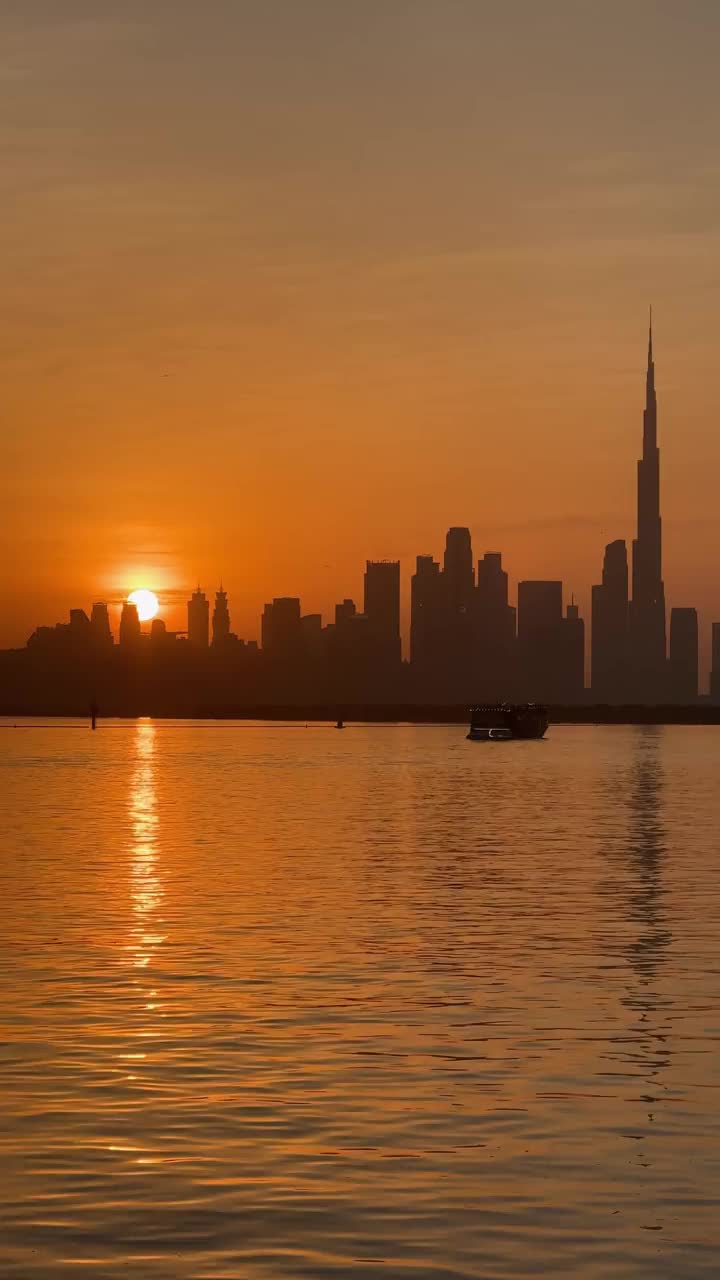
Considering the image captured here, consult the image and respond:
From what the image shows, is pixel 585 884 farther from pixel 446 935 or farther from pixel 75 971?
pixel 75 971

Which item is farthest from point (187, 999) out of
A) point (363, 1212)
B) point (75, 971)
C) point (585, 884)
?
point (585, 884)

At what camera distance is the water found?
1827cm

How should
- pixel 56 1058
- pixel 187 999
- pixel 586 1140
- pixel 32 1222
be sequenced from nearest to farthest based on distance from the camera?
pixel 32 1222
pixel 586 1140
pixel 56 1058
pixel 187 999

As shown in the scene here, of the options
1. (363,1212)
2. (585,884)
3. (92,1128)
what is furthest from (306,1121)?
(585,884)

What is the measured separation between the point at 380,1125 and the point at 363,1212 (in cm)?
424

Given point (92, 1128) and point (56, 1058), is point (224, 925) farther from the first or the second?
A: point (92, 1128)

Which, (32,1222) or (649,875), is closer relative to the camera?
(32,1222)

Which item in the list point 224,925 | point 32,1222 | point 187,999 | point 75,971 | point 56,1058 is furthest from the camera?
point 224,925

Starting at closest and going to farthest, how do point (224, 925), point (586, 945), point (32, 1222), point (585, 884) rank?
point (32, 1222) < point (586, 945) < point (224, 925) < point (585, 884)

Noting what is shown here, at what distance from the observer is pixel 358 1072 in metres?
26.9

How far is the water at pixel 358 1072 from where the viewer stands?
719 inches

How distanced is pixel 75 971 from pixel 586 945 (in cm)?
1139

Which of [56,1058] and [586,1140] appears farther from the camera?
[56,1058]

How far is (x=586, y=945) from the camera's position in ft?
141
